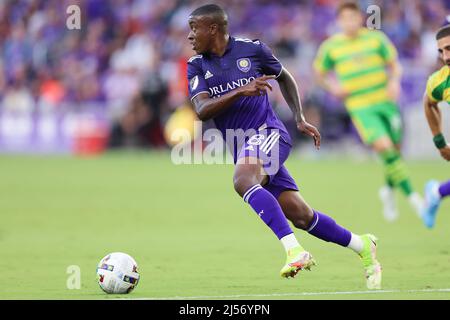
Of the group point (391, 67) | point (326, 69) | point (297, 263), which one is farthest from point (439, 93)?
point (326, 69)

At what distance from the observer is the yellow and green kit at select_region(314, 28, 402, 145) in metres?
14.3

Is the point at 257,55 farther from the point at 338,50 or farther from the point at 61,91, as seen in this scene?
the point at 61,91

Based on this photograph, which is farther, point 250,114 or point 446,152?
point 446,152

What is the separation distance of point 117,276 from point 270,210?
1.31 m

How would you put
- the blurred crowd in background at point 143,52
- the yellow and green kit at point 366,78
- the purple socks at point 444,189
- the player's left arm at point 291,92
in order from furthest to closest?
1. the blurred crowd in background at point 143,52
2. the yellow and green kit at point 366,78
3. the purple socks at point 444,189
4. the player's left arm at point 291,92

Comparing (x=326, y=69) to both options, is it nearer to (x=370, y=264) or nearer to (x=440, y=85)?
(x=440, y=85)

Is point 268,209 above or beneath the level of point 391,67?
beneath

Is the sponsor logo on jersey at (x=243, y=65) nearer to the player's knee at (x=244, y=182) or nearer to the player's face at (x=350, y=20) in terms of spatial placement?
the player's knee at (x=244, y=182)

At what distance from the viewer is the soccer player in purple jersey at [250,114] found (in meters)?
8.20

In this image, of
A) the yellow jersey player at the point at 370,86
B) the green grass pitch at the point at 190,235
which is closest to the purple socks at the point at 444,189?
the green grass pitch at the point at 190,235

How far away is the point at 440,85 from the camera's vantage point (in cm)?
958

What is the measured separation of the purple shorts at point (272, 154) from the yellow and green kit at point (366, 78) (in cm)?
585

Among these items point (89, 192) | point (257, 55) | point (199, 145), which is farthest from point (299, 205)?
point (199, 145)

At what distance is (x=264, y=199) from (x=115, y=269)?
4.23 feet
